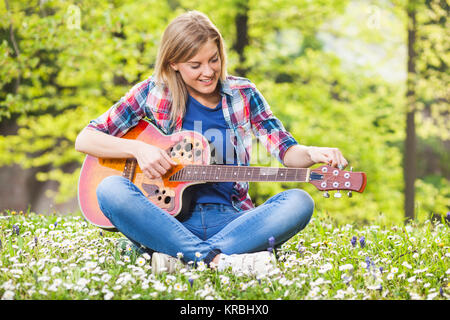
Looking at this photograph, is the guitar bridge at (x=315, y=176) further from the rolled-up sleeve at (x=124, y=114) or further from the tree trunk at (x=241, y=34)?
the tree trunk at (x=241, y=34)

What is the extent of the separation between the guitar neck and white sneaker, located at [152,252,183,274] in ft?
1.72

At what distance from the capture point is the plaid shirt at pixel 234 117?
3145mm

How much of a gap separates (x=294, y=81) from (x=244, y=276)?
889 centimetres

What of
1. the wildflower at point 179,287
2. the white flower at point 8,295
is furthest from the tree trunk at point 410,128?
the white flower at point 8,295

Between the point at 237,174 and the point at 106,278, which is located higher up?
the point at 237,174

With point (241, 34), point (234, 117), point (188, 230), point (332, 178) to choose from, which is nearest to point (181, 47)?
point (234, 117)

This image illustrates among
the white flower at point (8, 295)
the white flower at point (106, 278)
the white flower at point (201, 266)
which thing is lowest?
the white flower at point (8, 295)

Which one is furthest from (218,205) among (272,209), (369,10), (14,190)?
(14,190)

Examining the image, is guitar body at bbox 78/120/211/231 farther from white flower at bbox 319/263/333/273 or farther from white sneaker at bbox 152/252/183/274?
white flower at bbox 319/263/333/273

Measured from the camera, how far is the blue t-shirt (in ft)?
9.90

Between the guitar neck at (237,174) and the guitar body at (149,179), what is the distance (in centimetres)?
5

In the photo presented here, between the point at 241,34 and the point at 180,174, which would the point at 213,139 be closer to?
the point at 180,174

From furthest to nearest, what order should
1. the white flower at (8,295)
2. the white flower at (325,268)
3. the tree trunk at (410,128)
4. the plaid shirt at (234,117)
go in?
1. the tree trunk at (410,128)
2. the plaid shirt at (234,117)
3. the white flower at (325,268)
4. the white flower at (8,295)

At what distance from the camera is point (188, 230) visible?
2803 millimetres
